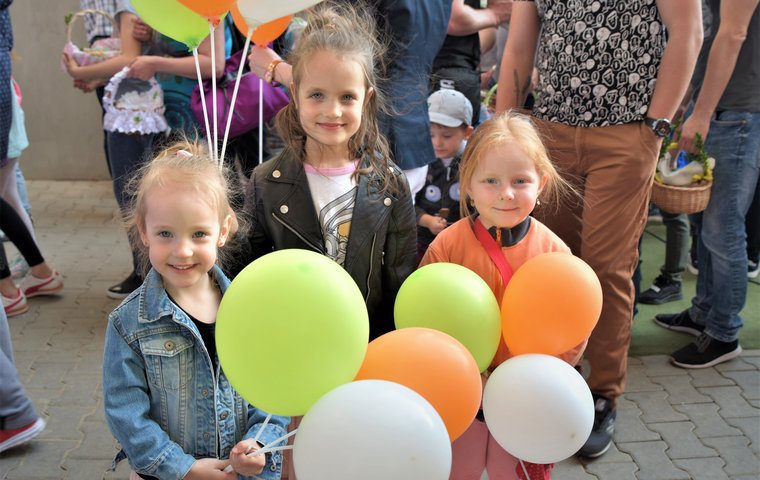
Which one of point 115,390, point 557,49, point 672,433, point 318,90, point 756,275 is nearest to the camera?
point 115,390

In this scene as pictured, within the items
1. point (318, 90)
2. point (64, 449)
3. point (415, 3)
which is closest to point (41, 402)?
point (64, 449)

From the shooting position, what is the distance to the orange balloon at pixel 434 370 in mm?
1550

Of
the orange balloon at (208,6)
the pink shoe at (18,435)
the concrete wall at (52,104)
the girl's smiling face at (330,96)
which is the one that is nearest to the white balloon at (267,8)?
the orange balloon at (208,6)

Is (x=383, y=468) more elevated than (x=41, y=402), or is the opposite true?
(x=383, y=468)

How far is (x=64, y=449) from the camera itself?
2869mm

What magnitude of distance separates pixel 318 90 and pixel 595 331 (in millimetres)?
1525

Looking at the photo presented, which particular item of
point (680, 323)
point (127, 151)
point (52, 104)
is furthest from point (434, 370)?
point (52, 104)

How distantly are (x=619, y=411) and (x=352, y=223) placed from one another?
1.76 meters

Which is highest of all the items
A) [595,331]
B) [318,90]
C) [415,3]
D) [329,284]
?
[415,3]

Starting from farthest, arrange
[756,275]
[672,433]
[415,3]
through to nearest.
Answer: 1. [756,275]
2. [672,433]
3. [415,3]

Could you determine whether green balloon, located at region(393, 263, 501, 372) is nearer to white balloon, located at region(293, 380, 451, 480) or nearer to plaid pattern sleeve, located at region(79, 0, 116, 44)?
white balloon, located at region(293, 380, 451, 480)

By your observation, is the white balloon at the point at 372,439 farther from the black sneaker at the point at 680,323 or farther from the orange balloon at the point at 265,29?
the black sneaker at the point at 680,323

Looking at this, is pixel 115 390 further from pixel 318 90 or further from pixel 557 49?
pixel 557 49

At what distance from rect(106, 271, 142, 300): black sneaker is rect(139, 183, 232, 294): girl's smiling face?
289 centimetres
